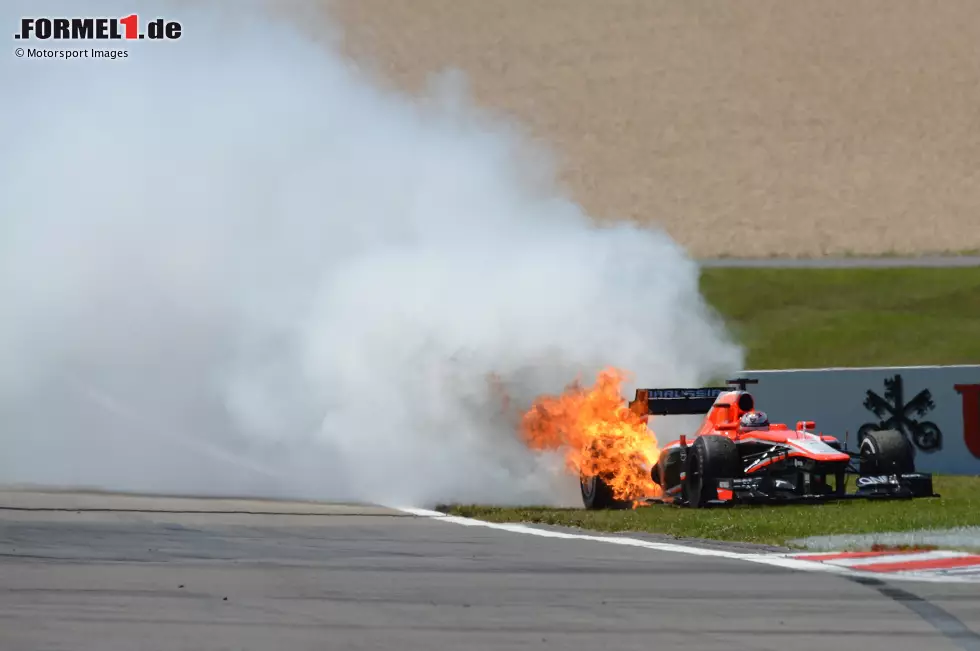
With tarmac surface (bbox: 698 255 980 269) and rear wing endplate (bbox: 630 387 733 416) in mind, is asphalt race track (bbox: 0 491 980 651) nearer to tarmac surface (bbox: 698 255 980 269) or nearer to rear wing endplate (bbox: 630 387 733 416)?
rear wing endplate (bbox: 630 387 733 416)

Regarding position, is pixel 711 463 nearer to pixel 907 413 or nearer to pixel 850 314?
pixel 907 413

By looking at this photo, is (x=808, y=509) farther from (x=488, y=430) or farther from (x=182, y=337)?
(x=182, y=337)

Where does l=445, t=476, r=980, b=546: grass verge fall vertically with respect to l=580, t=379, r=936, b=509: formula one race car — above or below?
below

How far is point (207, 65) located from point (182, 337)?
9.90 m

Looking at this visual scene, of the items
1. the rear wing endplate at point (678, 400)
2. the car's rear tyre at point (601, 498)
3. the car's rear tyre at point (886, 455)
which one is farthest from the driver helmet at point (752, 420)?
the car's rear tyre at point (601, 498)

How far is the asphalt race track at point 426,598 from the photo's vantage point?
10.0 m

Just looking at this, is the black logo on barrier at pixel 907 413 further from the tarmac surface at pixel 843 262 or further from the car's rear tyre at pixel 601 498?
the tarmac surface at pixel 843 262

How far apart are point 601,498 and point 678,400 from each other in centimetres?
172

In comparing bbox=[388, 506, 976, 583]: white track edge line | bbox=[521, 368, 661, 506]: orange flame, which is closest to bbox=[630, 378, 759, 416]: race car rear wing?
bbox=[521, 368, 661, 506]: orange flame

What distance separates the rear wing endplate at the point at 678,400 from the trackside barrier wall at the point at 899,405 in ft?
18.3

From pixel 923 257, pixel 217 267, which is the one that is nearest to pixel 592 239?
pixel 217 267

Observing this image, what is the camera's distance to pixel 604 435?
22.7m

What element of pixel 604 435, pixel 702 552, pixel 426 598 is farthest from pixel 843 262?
pixel 426 598

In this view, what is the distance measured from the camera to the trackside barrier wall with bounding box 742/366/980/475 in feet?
91.7
